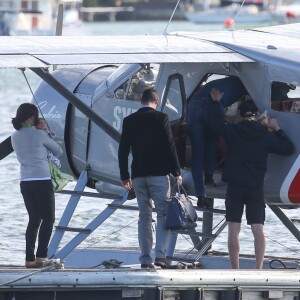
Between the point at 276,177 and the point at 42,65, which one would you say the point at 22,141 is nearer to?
the point at 42,65

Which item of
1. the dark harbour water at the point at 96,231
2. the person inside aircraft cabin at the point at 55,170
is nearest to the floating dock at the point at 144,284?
the person inside aircraft cabin at the point at 55,170

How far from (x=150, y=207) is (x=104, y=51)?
1.47 meters

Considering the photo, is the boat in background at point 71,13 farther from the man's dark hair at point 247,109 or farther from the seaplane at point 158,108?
the man's dark hair at point 247,109

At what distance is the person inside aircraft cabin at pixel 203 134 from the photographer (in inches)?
468

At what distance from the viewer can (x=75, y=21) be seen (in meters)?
93.1

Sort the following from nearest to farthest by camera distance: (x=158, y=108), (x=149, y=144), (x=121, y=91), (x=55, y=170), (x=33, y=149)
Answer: (x=149, y=144) → (x=33, y=149) → (x=55, y=170) → (x=158, y=108) → (x=121, y=91)

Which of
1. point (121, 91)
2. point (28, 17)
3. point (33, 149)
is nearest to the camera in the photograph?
point (33, 149)

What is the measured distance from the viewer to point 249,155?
1148 cm

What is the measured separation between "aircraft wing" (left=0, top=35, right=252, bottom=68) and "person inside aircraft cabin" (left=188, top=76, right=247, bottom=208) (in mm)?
331

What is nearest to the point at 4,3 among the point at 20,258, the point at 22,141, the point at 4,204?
the point at 4,204

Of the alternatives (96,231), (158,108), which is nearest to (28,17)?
(96,231)

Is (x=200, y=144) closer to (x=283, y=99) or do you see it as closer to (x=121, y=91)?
(x=283, y=99)

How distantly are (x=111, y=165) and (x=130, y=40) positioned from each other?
1.47 meters

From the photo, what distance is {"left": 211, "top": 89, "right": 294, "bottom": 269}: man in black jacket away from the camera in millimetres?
11453
